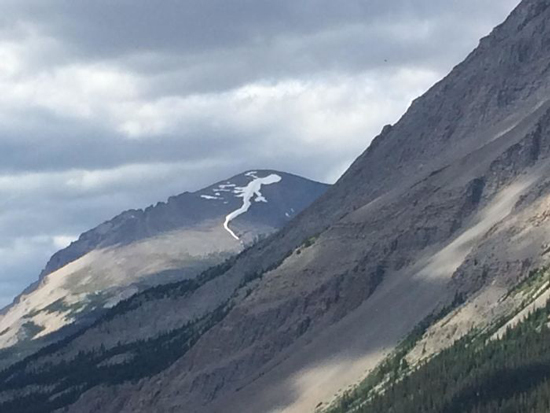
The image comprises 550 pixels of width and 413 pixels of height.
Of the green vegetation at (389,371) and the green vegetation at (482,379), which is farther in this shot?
the green vegetation at (389,371)

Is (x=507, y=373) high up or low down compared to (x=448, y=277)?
down

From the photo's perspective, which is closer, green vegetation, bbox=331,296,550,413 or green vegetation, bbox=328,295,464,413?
green vegetation, bbox=331,296,550,413

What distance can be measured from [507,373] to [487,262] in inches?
1884

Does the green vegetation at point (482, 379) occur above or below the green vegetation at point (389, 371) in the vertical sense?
below

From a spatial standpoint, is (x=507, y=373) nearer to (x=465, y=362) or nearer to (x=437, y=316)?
(x=465, y=362)

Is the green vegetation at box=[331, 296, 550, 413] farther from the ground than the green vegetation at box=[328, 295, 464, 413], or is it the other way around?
the green vegetation at box=[328, 295, 464, 413]

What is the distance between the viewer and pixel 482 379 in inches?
5546

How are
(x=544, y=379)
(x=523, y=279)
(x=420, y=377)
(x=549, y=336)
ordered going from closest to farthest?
(x=544, y=379)
(x=549, y=336)
(x=420, y=377)
(x=523, y=279)

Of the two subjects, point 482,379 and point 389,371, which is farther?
point 389,371

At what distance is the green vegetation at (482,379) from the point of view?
13275 centimetres

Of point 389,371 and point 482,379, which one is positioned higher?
point 389,371

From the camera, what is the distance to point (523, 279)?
172750 millimetres

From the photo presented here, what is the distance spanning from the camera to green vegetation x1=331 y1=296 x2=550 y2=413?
436ft

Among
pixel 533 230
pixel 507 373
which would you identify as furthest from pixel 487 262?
pixel 507 373
